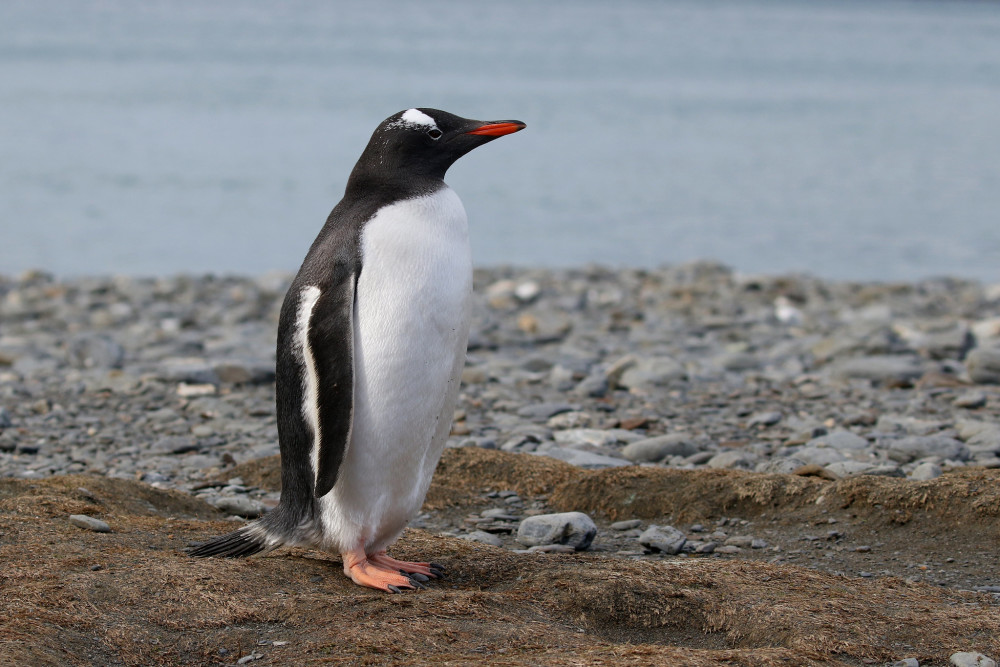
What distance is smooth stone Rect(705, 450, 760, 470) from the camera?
5.82 m

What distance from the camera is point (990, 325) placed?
412 inches

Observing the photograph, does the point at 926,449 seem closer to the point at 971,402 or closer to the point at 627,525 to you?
the point at 971,402

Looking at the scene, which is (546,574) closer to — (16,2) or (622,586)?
(622,586)

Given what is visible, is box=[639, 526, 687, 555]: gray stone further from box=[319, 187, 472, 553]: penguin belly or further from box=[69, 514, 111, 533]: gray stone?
box=[69, 514, 111, 533]: gray stone

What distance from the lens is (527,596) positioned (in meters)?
3.57

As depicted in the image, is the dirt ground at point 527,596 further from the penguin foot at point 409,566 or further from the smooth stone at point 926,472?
the smooth stone at point 926,472

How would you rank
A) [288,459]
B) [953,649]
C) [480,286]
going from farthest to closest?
[480,286] → [288,459] → [953,649]

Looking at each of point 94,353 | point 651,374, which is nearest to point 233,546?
point 651,374

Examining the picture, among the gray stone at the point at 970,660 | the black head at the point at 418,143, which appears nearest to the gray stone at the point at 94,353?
the black head at the point at 418,143

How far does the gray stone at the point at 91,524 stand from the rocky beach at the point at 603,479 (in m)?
0.01

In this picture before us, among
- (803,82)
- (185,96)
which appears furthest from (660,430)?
(803,82)

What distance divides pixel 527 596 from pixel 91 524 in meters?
1.74

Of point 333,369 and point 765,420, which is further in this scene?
point 765,420

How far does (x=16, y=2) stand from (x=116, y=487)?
96893 mm
